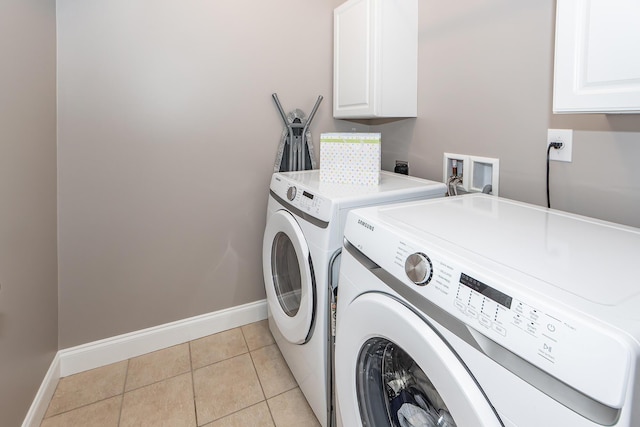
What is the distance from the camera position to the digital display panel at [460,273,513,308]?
563 millimetres

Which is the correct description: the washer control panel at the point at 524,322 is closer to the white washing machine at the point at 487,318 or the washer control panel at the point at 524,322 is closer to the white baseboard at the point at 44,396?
the white washing machine at the point at 487,318

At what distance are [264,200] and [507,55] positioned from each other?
4.65 feet

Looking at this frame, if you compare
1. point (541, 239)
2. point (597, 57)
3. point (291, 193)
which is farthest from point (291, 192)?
point (597, 57)

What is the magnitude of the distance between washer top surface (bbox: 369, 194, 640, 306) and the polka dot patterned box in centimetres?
43

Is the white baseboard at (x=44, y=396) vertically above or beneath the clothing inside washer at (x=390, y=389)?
beneath

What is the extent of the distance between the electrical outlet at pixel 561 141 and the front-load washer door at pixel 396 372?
0.90 m

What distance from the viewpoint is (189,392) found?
1632 mm

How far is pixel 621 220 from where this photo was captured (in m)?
1.09

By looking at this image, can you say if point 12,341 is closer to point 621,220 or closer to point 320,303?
point 320,303

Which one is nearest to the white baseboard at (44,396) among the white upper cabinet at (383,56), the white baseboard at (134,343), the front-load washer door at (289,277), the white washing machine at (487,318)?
the white baseboard at (134,343)

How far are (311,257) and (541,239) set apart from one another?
0.74 m

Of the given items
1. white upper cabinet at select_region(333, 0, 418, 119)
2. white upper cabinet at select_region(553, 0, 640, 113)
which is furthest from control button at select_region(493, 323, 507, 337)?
white upper cabinet at select_region(333, 0, 418, 119)

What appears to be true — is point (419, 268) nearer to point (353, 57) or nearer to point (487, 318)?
point (487, 318)

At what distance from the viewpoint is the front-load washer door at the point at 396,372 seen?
604 mm
